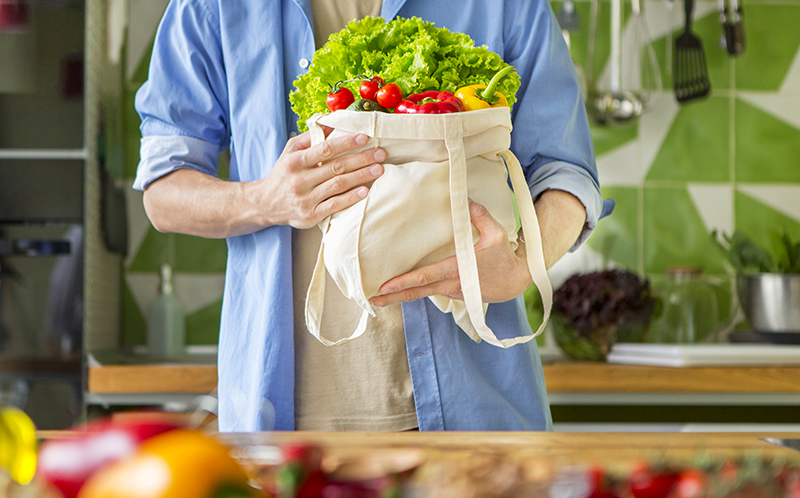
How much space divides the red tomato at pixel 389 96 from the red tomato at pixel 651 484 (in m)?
0.42

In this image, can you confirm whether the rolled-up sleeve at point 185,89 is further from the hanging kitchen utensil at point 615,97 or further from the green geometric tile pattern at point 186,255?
the hanging kitchen utensil at point 615,97

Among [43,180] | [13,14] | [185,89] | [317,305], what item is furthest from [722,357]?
[13,14]

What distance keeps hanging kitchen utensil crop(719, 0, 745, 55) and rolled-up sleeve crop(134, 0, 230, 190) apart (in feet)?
5.14

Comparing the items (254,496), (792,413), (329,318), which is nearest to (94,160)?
(329,318)

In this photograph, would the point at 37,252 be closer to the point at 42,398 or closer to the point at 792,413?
the point at 42,398

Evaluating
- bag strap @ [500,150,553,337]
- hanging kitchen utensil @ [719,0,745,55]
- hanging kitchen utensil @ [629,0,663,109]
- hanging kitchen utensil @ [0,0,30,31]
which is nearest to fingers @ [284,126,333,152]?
bag strap @ [500,150,553,337]

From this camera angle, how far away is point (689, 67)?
77.1 inches

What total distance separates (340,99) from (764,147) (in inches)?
68.0

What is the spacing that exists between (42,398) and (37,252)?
1.03 ft

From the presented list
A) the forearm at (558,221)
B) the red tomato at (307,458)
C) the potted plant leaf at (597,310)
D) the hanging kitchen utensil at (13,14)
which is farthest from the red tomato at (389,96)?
the hanging kitchen utensil at (13,14)

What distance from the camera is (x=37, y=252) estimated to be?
5.00 ft

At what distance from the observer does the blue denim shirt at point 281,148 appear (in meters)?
0.82

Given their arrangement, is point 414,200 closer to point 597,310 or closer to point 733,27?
point 597,310

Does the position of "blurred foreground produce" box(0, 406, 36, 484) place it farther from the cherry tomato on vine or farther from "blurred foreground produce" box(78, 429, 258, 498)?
the cherry tomato on vine
